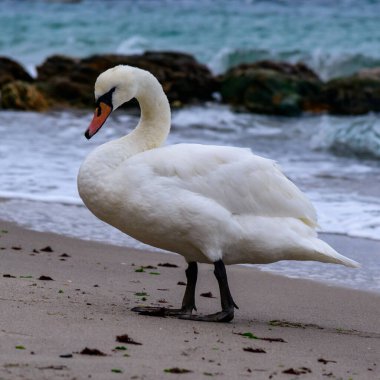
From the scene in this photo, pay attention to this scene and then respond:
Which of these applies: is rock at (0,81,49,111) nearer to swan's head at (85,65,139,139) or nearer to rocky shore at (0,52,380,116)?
rocky shore at (0,52,380,116)

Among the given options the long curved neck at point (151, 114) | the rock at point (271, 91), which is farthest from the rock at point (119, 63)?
the long curved neck at point (151, 114)

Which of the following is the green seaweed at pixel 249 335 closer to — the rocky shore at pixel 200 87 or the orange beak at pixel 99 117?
the orange beak at pixel 99 117

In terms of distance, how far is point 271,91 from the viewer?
851 inches

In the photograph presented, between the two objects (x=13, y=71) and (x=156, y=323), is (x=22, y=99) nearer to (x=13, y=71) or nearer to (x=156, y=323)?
(x=13, y=71)

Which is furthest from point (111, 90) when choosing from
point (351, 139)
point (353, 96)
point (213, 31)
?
point (213, 31)

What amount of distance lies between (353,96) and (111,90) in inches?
620

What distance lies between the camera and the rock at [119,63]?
A: 69.6 feet

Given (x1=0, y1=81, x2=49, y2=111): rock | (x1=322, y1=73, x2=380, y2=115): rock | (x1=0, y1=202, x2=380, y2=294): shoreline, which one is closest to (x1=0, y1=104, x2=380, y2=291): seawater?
(x1=0, y1=202, x2=380, y2=294): shoreline

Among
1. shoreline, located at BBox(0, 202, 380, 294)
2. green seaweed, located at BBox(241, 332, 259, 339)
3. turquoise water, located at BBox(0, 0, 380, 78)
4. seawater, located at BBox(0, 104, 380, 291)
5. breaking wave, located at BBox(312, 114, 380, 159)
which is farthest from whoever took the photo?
turquoise water, located at BBox(0, 0, 380, 78)

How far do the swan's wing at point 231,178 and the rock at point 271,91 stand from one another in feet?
48.5

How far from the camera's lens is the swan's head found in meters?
6.26

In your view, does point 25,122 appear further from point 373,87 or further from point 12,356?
point 12,356

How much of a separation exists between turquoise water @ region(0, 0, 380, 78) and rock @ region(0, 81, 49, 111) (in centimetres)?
1012

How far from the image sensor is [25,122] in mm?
17734
